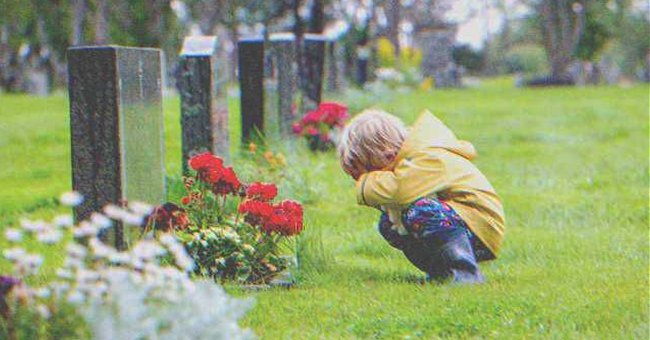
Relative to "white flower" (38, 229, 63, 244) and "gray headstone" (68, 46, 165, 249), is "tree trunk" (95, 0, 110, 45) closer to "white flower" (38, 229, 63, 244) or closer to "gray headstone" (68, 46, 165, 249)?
"gray headstone" (68, 46, 165, 249)

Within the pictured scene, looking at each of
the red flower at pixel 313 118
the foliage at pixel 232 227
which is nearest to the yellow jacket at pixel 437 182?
the foliage at pixel 232 227

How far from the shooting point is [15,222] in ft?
30.2

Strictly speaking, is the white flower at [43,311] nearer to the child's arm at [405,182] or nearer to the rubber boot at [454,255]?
the child's arm at [405,182]

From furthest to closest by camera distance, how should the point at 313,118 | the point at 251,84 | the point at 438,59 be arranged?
the point at 438,59, the point at 313,118, the point at 251,84

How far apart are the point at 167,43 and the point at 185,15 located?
260 inches

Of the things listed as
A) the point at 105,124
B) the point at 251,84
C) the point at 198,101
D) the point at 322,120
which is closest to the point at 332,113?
the point at 322,120

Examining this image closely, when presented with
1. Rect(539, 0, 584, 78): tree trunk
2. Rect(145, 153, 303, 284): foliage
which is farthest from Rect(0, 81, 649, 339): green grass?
Rect(539, 0, 584, 78): tree trunk

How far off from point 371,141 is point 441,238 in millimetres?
642

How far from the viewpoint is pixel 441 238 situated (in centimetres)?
633

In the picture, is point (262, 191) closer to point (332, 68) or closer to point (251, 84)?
point (251, 84)

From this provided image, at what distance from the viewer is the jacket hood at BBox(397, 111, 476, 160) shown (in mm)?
6340

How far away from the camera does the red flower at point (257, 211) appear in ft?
20.3

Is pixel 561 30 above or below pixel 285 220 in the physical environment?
below

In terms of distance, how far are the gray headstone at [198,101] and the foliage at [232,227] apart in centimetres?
187
